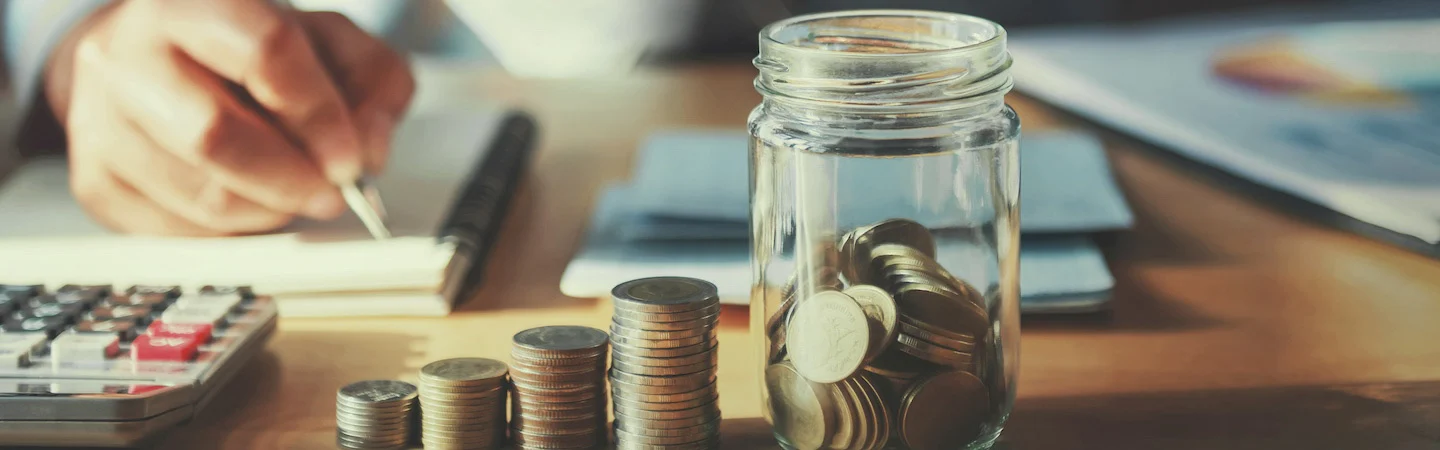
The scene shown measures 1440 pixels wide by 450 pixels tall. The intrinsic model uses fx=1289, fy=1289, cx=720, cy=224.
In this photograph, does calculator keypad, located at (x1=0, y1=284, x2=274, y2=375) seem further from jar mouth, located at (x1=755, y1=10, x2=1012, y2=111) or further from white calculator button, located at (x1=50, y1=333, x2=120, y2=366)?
jar mouth, located at (x1=755, y1=10, x2=1012, y2=111)

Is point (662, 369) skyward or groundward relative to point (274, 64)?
groundward

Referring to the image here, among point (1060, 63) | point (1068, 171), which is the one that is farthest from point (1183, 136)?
point (1060, 63)

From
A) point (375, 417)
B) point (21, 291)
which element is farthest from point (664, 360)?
point (21, 291)

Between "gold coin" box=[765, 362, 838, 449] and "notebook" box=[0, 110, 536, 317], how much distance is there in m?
0.23

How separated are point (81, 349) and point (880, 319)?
1.03 feet

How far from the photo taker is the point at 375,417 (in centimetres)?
48

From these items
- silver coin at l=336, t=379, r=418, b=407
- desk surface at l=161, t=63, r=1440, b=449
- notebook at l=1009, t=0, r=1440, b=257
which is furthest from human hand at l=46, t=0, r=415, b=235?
notebook at l=1009, t=0, r=1440, b=257

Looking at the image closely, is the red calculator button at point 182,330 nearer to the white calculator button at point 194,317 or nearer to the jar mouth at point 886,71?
the white calculator button at point 194,317

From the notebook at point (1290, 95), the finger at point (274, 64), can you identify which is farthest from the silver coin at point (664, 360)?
the notebook at point (1290, 95)

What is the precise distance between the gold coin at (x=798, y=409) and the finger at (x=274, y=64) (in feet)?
1.15

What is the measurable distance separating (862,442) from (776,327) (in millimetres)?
60

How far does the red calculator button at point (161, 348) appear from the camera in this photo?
511mm

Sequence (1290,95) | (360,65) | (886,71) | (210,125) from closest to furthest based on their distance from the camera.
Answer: (886,71) < (210,125) < (360,65) < (1290,95)

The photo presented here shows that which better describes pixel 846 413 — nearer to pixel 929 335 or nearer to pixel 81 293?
pixel 929 335
